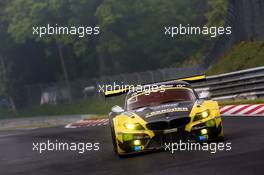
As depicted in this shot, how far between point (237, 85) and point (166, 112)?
1220 centimetres

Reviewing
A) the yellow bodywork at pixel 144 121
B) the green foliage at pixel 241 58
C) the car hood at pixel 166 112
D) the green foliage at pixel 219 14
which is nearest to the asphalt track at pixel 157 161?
the yellow bodywork at pixel 144 121

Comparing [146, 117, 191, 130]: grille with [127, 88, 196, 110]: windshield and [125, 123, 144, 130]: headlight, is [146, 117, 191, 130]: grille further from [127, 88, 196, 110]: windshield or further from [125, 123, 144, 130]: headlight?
[127, 88, 196, 110]: windshield

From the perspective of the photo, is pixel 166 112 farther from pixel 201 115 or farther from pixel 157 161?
pixel 157 161

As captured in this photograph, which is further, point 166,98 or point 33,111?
point 33,111

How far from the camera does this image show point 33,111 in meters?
57.7

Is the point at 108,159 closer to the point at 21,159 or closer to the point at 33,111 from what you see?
the point at 21,159

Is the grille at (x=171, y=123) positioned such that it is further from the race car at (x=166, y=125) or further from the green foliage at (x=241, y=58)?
the green foliage at (x=241, y=58)

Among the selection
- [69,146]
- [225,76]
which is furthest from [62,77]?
[69,146]

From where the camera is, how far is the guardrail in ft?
69.6

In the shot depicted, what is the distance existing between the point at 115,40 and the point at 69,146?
42.2 metres

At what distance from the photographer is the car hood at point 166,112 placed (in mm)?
10480

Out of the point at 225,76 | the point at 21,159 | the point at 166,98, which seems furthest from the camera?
the point at 225,76

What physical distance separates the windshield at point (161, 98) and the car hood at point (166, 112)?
0.75m

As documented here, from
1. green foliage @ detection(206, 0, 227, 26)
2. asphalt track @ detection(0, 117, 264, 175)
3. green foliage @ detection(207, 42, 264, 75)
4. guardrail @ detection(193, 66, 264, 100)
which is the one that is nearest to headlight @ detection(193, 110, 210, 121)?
asphalt track @ detection(0, 117, 264, 175)
